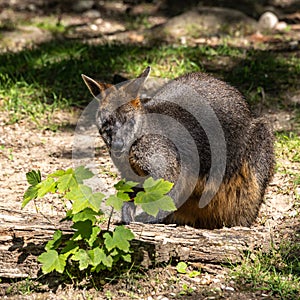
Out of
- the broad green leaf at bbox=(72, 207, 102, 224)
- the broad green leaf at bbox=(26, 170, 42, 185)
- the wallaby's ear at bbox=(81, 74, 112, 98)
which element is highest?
the wallaby's ear at bbox=(81, 74, 112, 98)

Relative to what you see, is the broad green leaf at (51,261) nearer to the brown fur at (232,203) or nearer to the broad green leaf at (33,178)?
the broad green leaf at (33,178)

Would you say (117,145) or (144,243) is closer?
(144,243)

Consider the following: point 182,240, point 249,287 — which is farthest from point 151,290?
point 249,287

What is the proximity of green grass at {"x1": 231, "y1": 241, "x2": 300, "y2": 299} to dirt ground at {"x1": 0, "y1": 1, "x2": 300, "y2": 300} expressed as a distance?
0.07 metres

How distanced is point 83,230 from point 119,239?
0.73ft

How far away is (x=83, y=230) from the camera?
3.51 meters

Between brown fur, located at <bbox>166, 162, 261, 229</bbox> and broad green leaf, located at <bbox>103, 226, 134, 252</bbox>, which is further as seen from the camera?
brown fur, located at <bbox>166, 162, 261, 229</bbox>

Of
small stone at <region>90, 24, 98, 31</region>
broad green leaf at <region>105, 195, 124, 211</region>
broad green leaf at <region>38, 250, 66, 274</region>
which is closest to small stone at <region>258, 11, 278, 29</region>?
small stone at <region>90, 24, 98, 31</region>

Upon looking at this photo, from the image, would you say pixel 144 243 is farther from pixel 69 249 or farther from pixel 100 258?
pixel 69 249

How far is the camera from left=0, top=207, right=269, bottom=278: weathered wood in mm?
3674

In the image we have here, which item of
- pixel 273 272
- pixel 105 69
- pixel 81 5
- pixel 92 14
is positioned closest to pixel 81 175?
pixel 273 272

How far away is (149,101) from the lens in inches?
183

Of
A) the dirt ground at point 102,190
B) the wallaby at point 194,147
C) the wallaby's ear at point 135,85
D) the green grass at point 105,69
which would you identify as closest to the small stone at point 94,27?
the green grass at point 105,69

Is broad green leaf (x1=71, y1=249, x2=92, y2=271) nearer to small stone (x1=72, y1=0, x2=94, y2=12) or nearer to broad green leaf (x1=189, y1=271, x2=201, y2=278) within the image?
broad green leaf (x1=189, y1=271, x2=201, y2=278)
